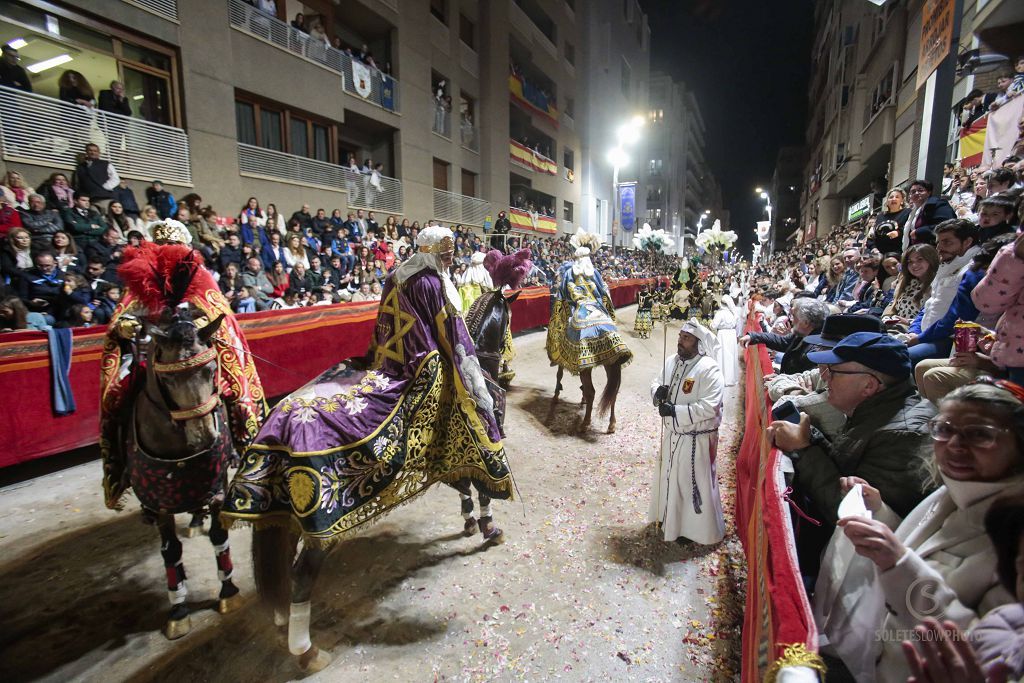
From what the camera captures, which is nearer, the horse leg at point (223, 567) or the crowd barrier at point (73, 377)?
the horse leg at point (223, 567)

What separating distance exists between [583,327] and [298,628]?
5.05 m

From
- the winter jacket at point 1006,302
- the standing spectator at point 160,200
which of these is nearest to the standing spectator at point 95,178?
the standing spectator at point 160,200

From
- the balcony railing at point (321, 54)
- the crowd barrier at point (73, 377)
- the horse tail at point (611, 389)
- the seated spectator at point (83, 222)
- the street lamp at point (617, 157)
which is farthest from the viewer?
the street lamp at point (617, 157)

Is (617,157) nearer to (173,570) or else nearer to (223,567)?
(223,567)

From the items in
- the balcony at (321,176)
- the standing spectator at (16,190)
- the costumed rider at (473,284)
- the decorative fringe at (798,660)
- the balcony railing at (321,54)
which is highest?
the balcony railing at (321,54)

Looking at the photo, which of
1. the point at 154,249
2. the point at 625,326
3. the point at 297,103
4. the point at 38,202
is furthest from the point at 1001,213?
the point at 297,103

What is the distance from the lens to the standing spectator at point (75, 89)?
8.71m

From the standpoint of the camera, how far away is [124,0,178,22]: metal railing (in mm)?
9562

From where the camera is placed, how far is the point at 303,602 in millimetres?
2674

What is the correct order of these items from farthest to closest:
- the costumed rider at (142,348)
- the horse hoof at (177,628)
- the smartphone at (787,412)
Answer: the horse hoof at (177,628) < the costumed rider at (142,348) < the smartphone at (787,412)

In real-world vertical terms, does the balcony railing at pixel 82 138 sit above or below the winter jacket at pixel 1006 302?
above

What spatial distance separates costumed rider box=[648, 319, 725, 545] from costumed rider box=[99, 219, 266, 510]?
3334 millimetres

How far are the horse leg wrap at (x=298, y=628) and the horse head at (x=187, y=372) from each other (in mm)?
1113

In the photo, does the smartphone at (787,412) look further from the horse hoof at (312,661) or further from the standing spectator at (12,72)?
the standing spectator at (12,72)
